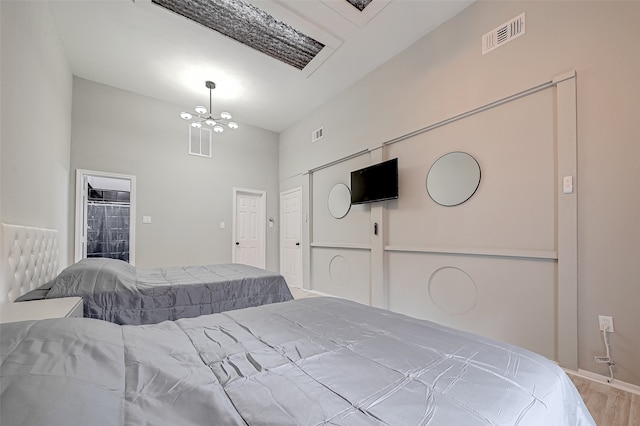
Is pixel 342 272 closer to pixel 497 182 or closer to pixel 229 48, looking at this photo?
pixel 497 182

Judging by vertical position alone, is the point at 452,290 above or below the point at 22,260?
below

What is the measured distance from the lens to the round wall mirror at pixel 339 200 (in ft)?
13.9

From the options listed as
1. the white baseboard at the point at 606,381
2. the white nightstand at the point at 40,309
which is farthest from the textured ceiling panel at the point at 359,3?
the white baseboard at the point at 606,381

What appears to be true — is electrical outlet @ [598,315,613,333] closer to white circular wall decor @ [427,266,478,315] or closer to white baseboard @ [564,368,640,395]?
A: white baseboard @ [564,368,640,395]

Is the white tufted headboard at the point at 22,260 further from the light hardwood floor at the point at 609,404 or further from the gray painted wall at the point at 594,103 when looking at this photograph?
the gray painted wall at the point at 594,103

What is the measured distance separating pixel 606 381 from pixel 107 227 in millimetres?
7221

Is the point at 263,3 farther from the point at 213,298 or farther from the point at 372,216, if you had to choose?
the point at 213,298

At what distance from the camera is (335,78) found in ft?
13.1

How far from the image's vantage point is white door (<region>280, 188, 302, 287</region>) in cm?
529

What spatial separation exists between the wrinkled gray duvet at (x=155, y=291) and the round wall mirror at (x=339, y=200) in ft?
5.61

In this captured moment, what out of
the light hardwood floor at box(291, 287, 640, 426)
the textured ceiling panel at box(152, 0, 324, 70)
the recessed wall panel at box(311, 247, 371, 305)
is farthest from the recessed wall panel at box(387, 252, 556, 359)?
the textured ceiling panel at box(152, 0, 324, 70)

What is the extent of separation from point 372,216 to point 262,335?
2717 millimetres

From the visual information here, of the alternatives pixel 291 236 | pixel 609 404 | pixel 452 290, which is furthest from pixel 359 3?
pixel 291 236

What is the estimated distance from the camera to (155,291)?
92.0 inches
